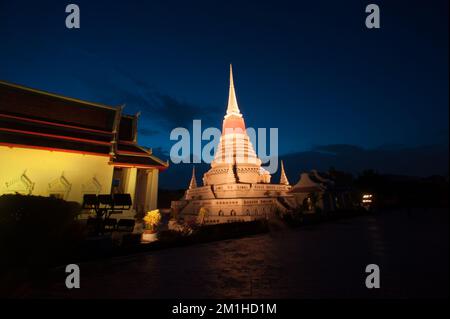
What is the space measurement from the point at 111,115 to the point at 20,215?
49.2 ft

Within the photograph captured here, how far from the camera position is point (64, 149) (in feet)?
49.3

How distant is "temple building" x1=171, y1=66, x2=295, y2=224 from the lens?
29.4 metres

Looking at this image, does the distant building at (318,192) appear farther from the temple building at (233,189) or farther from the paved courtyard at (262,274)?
the paved courtyard at (262,274)

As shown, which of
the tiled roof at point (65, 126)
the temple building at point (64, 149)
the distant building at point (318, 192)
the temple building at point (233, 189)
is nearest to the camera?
the temple building at point (64, 149)

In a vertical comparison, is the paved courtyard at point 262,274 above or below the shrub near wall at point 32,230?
below

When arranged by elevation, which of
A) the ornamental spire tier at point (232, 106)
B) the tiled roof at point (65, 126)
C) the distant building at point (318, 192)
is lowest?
the distant building at point (318, 192)

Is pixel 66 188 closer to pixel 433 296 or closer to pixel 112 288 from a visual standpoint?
pixel 112 288

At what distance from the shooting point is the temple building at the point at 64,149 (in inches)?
561

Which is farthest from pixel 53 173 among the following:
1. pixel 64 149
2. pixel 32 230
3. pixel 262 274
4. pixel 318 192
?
pixel 318 192

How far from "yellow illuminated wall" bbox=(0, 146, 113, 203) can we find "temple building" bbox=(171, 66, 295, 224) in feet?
44.3

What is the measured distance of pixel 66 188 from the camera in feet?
49.9

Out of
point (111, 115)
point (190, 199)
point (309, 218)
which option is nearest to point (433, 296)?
point (309, 218)

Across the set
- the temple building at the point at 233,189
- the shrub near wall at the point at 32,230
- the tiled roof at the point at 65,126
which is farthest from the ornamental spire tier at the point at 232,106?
the shrub near wall at the point at 32,230

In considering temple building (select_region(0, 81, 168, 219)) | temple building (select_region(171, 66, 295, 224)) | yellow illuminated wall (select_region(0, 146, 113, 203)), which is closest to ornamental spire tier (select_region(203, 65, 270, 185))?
temple building (select_region(171, 66, 295, 224))
